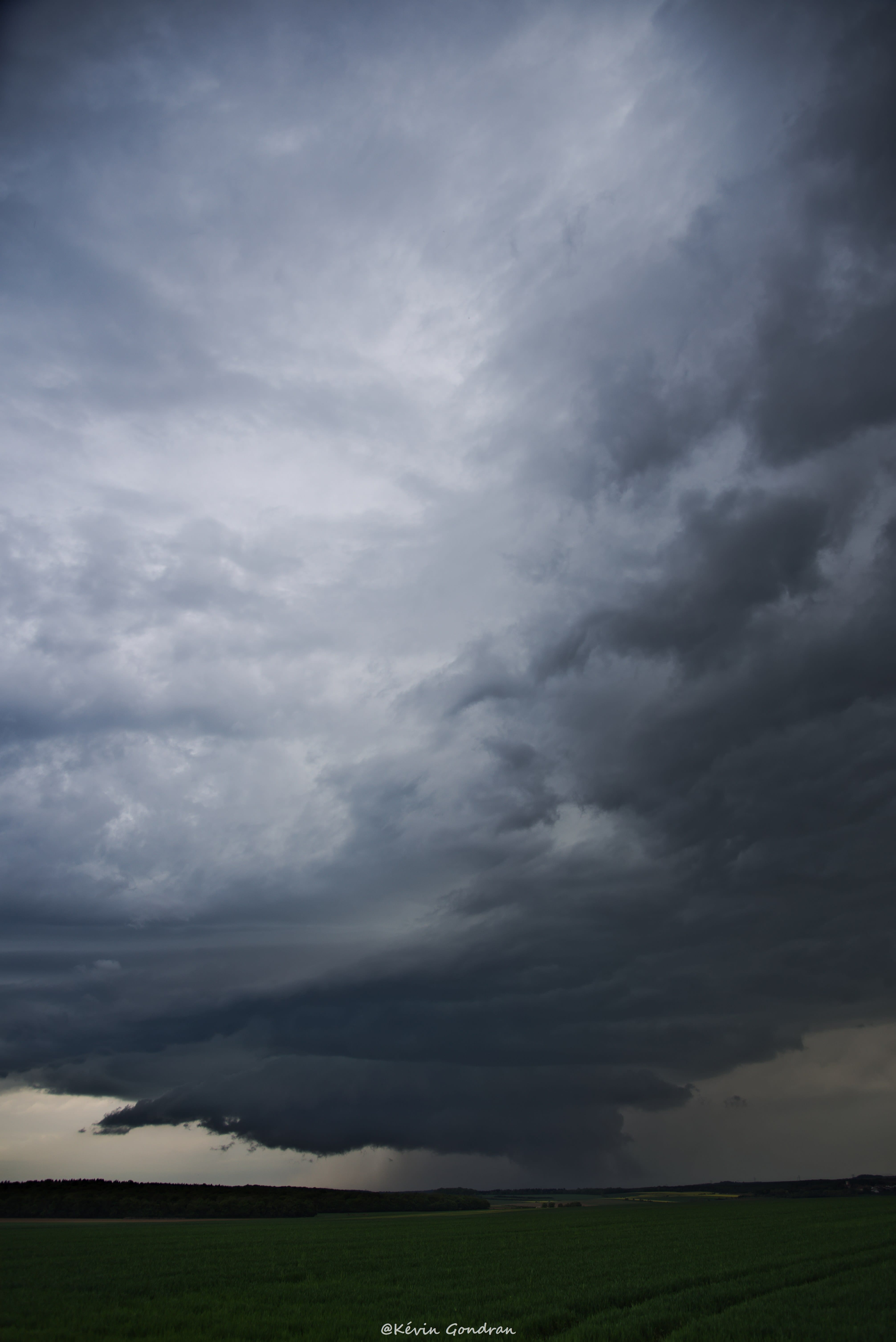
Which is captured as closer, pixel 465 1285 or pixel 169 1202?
pixel 465 1285

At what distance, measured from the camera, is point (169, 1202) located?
151875mm

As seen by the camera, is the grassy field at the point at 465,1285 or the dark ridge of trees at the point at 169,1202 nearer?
the grassy field at the point at 465,1285

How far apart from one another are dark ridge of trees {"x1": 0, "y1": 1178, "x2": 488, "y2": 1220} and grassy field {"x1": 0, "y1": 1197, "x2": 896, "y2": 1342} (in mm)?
91265

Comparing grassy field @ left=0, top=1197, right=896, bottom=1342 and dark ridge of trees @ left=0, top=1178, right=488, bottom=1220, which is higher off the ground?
grassy field @ left=0, top=1197, right=896, bottom=1342

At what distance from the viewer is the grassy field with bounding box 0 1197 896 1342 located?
22391 millimetres

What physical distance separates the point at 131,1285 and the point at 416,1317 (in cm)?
1708

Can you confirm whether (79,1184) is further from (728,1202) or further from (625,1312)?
(625,1312)

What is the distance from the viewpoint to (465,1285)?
32.1 metres

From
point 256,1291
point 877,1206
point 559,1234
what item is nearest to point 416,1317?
point 256,1291

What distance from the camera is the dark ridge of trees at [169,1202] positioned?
144 m

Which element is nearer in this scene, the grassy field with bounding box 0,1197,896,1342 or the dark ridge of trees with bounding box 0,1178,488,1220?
the grassy field with bounding box 0,1197,896,1342

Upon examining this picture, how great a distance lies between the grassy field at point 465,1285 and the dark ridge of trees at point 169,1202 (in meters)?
91.3

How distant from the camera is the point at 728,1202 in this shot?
16125cm

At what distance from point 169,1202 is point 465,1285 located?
156 metres
